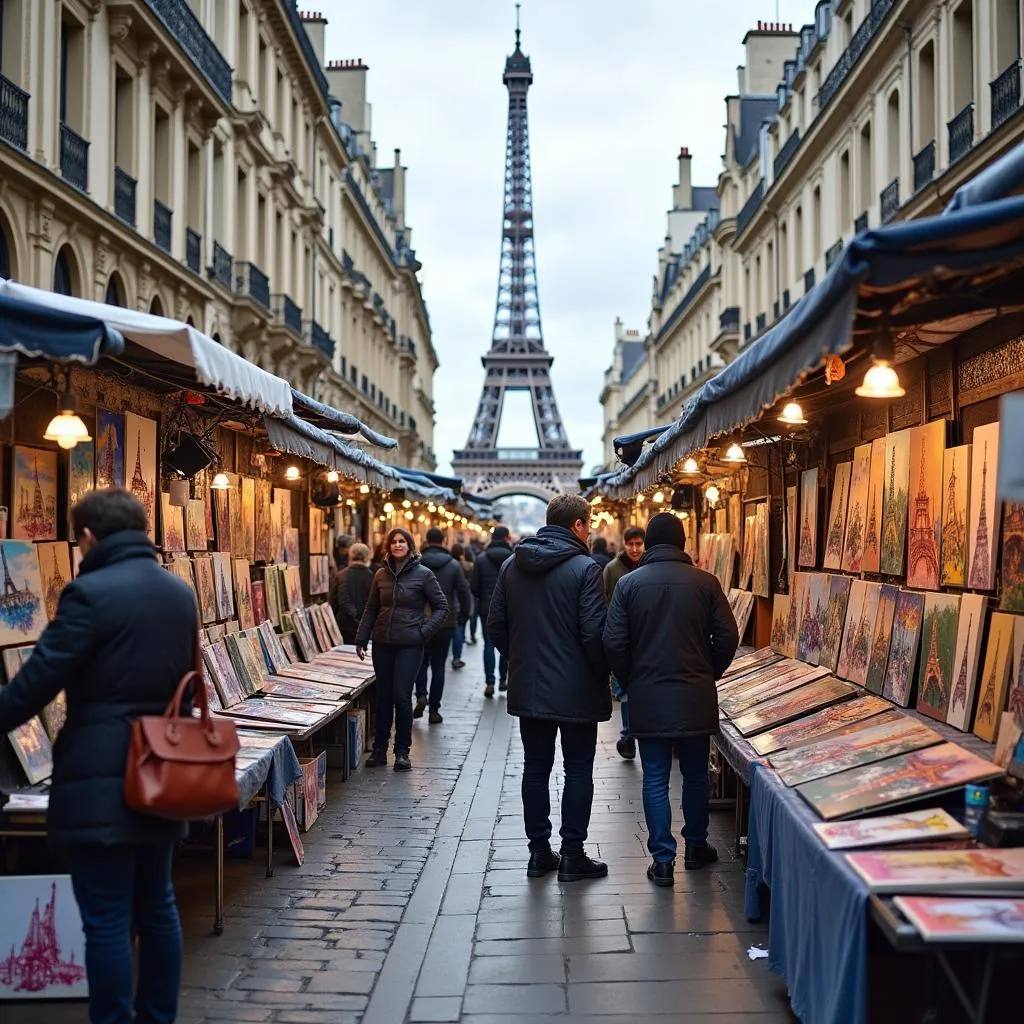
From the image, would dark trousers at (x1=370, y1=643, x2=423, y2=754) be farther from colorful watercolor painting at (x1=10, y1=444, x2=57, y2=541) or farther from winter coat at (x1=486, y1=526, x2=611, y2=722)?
colorful watercolor painting at (x1=10, y1=444, x2=57, y2=541)

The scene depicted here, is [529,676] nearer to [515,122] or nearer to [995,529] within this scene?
[995,529]

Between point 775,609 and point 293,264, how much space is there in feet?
78.2

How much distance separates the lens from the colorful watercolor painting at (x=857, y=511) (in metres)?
6.93

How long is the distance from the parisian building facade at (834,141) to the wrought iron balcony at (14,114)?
11.6 m

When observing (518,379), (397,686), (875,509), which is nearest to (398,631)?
(397,686)

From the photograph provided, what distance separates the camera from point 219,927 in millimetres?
5652

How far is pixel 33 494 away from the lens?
6.00 meters

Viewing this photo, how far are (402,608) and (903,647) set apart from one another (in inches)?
187

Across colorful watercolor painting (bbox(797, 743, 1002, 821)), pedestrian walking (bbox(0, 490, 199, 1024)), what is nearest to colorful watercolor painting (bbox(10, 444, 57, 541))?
pedestrian walking (bbox(0, 490, 199, 1024))

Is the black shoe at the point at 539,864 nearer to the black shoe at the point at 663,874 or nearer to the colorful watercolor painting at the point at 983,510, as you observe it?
the black shoe at the point at 663,874

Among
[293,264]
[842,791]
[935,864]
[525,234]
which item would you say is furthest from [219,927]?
[525,234]

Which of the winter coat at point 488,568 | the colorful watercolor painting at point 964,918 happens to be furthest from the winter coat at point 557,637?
the winter coat at point 488,568

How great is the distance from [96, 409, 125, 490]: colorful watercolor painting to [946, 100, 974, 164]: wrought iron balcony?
13452 millimetres

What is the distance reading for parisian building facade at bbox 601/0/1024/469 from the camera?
17.1m
